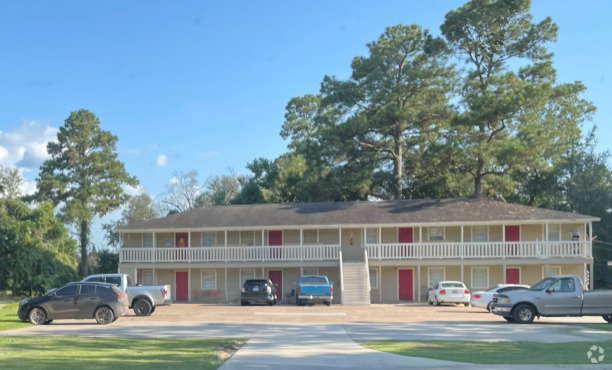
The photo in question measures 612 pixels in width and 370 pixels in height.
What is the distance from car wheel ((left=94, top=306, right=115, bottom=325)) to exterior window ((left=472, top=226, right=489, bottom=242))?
2454cm

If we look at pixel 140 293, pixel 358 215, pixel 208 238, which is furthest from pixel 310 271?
pixel 140 293

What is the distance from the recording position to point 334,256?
3900 centimetres

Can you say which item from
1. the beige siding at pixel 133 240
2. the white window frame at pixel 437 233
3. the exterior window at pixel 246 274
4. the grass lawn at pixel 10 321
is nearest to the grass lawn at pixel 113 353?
the grass lawn at pixel 10 321

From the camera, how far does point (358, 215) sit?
41.2 m

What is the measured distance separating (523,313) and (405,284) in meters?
17.2

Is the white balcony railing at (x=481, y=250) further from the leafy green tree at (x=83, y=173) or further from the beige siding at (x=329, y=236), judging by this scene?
the leafy green tree at (x=83, y=173)

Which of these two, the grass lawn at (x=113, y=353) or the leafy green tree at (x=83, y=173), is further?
the leafy green tree at (x=83, y=173)

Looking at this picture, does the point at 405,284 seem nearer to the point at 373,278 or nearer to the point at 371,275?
the point at 373,278

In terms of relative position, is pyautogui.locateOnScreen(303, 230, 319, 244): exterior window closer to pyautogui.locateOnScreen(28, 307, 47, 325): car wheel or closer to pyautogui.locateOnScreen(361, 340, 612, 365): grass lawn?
pyautogui.locateOnScreen(28, 307, 47, 325): car wheel

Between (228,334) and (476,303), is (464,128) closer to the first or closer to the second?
(476,303)

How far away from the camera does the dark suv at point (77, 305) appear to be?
23.4 metres

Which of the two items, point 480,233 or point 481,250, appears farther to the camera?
point 480,233

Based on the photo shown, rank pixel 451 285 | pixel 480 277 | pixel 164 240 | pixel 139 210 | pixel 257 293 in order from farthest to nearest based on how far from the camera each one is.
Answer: pixel 139 210, pixel 164 240, pixel 480 277, pixel 451 285, pixel 257 293

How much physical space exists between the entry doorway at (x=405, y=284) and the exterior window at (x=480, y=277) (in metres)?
3.82
